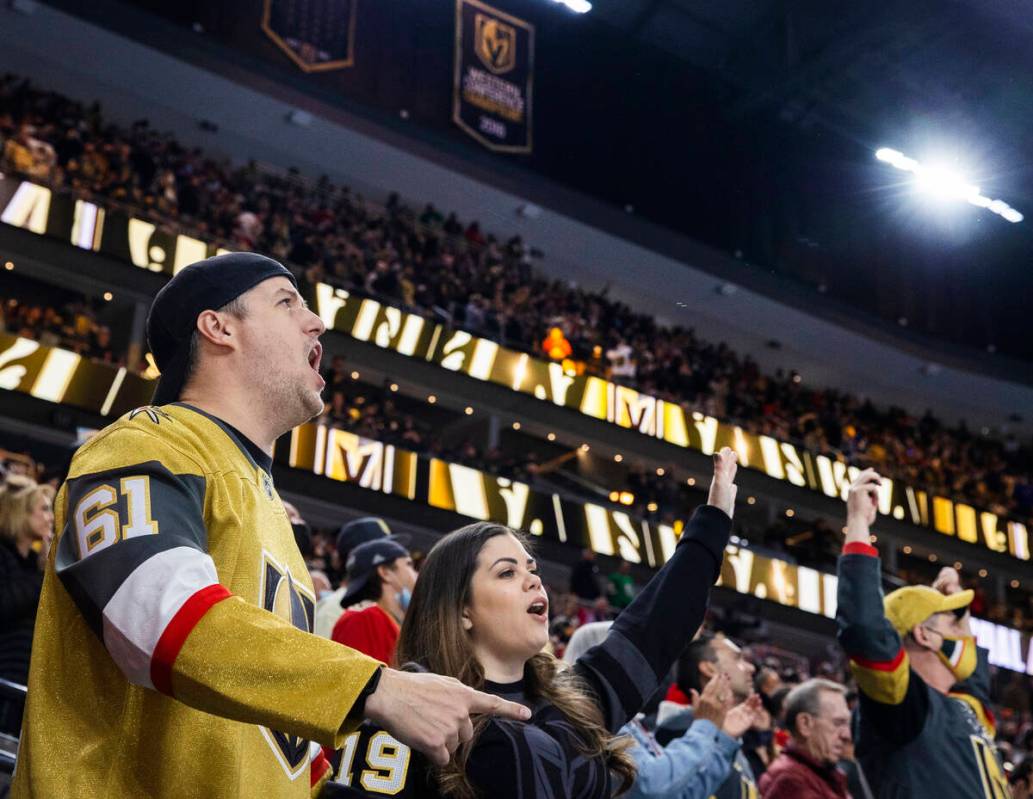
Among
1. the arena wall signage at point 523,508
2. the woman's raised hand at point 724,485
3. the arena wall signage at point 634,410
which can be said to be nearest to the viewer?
the woman's raised hand at point 724,485

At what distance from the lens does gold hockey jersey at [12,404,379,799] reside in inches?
50.2

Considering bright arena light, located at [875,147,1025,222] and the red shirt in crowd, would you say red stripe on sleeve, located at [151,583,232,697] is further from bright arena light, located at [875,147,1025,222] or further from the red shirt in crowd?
bright arena light, located at [875,147,1025,222]

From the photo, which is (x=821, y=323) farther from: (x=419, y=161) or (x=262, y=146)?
(x=262, y=146)

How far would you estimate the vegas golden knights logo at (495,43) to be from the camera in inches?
787

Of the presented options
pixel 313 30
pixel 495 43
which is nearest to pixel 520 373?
pixel 495 43

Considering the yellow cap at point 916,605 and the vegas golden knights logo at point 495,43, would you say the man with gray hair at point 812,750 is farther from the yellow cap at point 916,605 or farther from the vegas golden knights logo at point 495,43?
the vegas golden knights logo at point 495,43

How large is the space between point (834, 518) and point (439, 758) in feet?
74.5

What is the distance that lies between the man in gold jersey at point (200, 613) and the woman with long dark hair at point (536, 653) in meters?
0.49

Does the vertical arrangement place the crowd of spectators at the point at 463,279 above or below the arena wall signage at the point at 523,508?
above

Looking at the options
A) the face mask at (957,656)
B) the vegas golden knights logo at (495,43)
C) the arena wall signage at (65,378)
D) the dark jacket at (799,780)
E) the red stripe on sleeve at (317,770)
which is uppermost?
the vegas golden knights logo at (495,43)

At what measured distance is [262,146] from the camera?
66.6 feet

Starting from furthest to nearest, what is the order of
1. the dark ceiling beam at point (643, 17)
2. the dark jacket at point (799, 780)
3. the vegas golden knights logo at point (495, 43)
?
the dark ceiling beam at point (643, 17) → the vegas golden knights logo at point (495, 43) → the dark jacket at point (799, 780)

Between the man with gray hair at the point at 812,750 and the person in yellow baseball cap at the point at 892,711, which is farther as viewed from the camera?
the man with gray hair at the point at 812,750

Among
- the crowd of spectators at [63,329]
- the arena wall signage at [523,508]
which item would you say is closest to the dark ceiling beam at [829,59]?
the arena wall signage at [523,508]
